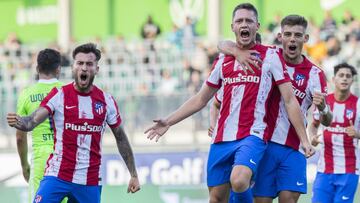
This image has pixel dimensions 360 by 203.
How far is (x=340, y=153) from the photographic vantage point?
12.6 meters

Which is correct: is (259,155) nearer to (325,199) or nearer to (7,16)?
(325,199)

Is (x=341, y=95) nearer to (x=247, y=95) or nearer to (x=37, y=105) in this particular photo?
(x=247, y=95)

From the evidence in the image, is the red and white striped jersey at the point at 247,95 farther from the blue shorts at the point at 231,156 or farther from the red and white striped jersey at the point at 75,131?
the red and white striped jersey at the point at 75,131

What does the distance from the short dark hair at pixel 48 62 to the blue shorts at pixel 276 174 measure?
2361 mm

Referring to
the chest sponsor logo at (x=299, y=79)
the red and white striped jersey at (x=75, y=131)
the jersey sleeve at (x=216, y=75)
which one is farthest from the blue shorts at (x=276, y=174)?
the red and white striped jersey at (x=75, y=131)

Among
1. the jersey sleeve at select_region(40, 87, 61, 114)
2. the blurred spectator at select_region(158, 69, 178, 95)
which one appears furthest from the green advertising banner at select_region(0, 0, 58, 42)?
the jersey sleeve at select_region(40, 87, 61, 114)

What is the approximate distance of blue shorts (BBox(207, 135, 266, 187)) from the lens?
8.92 metres

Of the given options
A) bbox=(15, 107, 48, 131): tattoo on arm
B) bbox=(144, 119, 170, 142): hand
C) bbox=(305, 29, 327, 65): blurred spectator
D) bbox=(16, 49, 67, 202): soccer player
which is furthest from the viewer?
bbox=(305, 29, 327, 65): blurred spectator

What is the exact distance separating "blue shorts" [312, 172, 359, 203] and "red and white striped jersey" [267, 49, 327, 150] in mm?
3166

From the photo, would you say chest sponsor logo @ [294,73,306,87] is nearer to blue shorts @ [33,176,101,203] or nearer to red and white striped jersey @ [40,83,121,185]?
red and white striped jersey @ [40,83,121,185]

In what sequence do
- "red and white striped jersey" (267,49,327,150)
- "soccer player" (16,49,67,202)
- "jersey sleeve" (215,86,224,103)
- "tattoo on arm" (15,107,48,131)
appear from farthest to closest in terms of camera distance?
"soccer player" (16,49,67,202)
"jersey sleeve" (215,86,224,103)
"red and white striped jersey" (267,49,327,150)
"tattoo on arm" (15,107,48,131)

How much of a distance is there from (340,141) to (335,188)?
1.96ft

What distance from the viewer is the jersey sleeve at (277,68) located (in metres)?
9.05

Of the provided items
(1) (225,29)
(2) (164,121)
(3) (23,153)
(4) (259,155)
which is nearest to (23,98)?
(3) (23,153)
